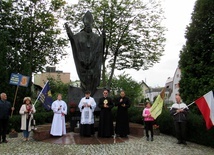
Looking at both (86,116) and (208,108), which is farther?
(86,116)

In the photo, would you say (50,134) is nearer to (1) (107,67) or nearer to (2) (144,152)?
(2) (144,152)

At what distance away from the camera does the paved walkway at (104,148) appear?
24.1ft

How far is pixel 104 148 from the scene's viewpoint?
25.5 feet

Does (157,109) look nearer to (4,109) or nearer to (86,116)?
(86,116)

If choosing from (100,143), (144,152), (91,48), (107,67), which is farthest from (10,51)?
(107,67)

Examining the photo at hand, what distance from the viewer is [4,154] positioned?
23.5 feet

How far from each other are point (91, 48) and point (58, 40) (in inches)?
633

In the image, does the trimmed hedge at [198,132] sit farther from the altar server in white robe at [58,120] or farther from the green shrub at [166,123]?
the altar server in white robe at [58,120]

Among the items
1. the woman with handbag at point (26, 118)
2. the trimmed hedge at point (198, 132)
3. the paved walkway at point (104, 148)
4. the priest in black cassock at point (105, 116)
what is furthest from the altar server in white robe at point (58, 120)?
the trimmed hedge at point (198, 132)

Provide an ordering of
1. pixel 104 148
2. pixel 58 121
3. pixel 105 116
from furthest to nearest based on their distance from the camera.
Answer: pixel 58 121 → pixel 105 116 → pixel 104 148

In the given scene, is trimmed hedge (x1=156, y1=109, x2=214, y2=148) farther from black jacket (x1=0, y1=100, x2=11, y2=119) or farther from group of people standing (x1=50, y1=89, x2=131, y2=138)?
black jacket (x1=0, y1=100, x2=11, y2=119)

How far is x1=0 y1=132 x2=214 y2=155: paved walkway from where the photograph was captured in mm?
7359

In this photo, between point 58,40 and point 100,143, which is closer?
point 100,143

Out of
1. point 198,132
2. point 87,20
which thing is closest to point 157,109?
point 198,132
